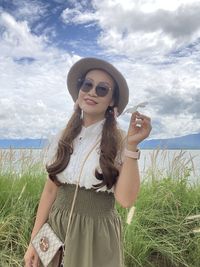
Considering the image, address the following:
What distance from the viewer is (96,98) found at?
7.47 feet

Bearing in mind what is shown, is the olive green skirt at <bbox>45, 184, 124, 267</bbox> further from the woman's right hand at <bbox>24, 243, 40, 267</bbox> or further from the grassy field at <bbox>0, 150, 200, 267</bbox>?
the grassy field at <bbox>0, 150, 200, 267</bbox>

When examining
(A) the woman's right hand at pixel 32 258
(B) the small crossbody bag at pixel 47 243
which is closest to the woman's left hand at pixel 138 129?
(B) the small crossbody bag at pixel 47 243

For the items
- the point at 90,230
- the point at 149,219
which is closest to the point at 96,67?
the point at 90,230

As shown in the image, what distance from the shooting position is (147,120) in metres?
1.98

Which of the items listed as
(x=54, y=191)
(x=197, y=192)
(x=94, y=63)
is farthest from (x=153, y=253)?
(x=94, y=63)

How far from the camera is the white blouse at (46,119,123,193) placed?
2.16m

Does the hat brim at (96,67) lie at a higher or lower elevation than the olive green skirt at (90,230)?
higher

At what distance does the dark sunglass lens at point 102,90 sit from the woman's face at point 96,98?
0.02 m

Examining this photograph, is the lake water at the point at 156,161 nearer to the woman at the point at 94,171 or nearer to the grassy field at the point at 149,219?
the grassy field at the point at 149,219

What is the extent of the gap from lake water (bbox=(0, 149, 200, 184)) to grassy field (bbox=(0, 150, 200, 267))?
0.9 inches

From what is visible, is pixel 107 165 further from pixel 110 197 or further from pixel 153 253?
pixel 153 253

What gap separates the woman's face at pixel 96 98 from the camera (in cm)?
229

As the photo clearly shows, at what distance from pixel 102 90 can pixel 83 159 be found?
36 cm

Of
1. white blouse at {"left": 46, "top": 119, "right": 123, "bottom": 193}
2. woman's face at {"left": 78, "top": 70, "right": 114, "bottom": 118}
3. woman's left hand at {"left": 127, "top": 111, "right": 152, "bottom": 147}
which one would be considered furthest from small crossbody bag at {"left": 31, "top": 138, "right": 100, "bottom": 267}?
woman's left hand at {"left": 127, "top": 111, "right": 152, "bottom": 147}
